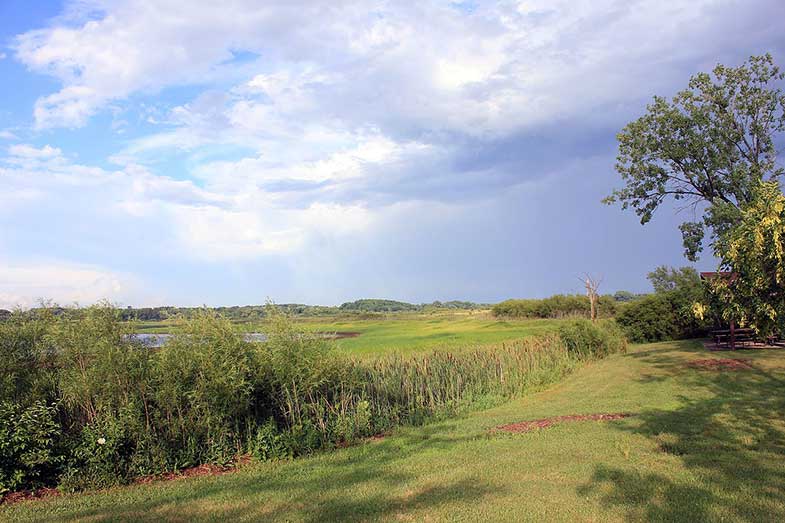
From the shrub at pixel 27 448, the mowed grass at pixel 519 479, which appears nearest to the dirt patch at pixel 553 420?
the mowed grass at pixel 519 479

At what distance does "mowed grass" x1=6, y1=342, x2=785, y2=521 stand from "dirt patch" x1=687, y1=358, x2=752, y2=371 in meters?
5.93

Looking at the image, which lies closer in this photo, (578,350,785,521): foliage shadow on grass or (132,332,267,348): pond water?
(578,350,785,521): foliage shadow on grass

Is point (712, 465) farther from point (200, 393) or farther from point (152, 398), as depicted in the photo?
point (152, 398)

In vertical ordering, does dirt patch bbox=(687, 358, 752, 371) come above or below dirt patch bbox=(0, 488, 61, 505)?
below

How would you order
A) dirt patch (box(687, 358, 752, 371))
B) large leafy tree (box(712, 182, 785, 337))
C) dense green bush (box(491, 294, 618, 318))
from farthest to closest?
dense green bush (box(491, 294, 618, 318))
dirt patch (box(687, 358, 752, 371))
large leafy tree (box(712, 182, 785, 337))

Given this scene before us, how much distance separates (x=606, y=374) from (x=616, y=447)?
473 inches

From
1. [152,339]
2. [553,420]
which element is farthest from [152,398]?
[553,420]

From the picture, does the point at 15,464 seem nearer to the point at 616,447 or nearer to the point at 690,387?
the point at 616,447

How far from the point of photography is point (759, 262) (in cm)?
718

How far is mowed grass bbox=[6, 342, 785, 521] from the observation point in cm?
629

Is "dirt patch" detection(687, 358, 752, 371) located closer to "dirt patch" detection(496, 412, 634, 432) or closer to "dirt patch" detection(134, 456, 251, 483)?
"dirt patch" detection(496, 412, 634, 432)

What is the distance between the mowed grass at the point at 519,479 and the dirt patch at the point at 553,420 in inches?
18.1

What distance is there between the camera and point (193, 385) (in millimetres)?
10789

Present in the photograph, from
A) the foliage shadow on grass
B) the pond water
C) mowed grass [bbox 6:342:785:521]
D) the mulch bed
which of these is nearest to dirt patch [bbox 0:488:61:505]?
the mulch bed
